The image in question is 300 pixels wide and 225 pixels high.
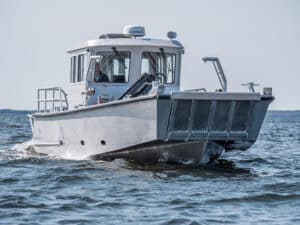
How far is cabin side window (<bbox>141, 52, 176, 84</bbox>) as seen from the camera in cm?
1980

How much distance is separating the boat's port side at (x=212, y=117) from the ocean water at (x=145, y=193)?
702 millimetres

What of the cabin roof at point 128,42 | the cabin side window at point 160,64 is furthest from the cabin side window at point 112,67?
the cabin side window at point 160,64

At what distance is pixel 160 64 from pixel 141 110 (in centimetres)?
346

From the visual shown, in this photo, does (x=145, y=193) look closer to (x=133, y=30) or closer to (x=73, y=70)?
(x=133, y=30)

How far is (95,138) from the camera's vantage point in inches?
723

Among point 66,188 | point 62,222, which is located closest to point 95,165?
point 66,188

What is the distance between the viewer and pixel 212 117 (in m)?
17.2

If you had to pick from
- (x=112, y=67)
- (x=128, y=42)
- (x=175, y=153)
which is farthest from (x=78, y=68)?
(x=175, y=153)

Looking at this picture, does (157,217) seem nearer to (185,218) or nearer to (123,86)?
(185,218)

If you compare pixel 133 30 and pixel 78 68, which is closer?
pixel 133 30

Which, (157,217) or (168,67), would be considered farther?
(168,67)

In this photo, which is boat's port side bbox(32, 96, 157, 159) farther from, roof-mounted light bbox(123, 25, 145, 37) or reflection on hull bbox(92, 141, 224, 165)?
roof-mounted light bbox(123, 25, 145, 37)

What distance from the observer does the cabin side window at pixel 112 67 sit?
19562 mm

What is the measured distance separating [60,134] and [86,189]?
593cm
